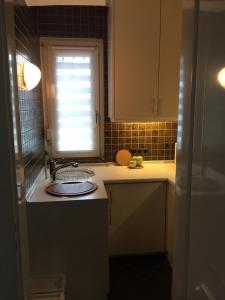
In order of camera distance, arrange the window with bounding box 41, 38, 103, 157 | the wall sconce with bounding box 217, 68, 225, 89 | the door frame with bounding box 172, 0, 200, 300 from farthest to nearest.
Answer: the window with bounding box 41, 38, 103, 157 < the door frame with bounding box 172, 0, 200, 300 < the wall sconce with bounding box 217, 68, 225, 89

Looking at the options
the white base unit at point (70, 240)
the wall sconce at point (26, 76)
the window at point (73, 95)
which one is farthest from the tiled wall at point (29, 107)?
the white base unit at point (70, 240)

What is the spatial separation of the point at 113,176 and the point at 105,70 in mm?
1041

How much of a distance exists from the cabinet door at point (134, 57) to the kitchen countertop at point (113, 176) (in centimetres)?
49

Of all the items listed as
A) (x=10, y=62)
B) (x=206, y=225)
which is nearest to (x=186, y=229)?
(x=206, y=225)

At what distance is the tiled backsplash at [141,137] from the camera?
2674 mm

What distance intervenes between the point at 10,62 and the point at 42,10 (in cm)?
218

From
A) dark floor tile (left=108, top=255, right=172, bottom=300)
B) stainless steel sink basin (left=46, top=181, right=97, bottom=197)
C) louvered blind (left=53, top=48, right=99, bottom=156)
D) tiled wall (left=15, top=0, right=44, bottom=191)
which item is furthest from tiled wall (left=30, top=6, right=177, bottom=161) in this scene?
dark floor tile (left=108, top=255, right=172, bottom=300)

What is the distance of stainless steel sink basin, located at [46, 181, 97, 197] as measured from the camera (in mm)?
1881

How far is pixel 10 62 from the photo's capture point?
56 cm

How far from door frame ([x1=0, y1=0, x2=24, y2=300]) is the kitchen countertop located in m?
1.18

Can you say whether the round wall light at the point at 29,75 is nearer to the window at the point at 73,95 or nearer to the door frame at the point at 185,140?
the window at the point at 73,95

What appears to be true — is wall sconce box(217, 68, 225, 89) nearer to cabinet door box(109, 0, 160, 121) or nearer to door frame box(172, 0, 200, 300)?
door frame box(172, 0, 200, 300)

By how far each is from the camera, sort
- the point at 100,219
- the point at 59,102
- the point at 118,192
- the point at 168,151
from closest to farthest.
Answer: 1. the point at 100,219
2. the point at 118,192
3. the point at 59,102
4. the point at 168,151

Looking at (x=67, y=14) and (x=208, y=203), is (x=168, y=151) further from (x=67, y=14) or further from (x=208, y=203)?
(x=208, y=203)
